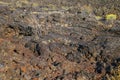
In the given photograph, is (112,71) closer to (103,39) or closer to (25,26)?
(103,39)

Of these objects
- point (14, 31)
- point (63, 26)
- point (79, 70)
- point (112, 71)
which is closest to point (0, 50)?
point (14, 31)

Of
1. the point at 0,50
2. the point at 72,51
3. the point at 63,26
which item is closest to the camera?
the point at 0,50

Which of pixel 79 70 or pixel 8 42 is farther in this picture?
pixel 8 42

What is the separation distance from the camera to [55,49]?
15344 millimetres

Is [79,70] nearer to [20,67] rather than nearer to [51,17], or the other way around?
[20,67]

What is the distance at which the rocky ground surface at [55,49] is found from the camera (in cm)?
1316

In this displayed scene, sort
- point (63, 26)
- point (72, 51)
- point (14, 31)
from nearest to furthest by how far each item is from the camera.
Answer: point (72, 51)
point (14, 31)
point (63, 26)

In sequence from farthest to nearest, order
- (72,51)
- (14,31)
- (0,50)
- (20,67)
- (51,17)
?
(51,17) → (14,31) → (72,51) → (0,50) → (20,67)

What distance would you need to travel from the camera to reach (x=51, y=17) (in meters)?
21.3

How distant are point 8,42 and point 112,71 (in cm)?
542

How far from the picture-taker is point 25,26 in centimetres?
1731

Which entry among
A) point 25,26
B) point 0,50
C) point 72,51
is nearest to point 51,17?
point 25,26

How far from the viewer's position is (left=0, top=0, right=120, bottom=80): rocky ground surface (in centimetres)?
1316

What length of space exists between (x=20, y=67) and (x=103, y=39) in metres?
6.08
